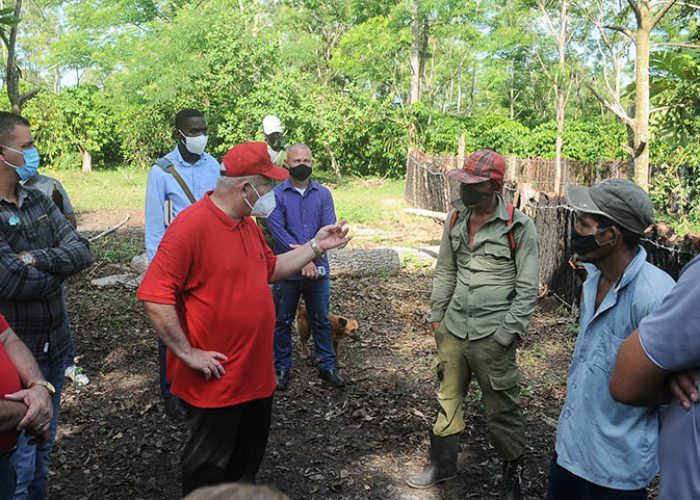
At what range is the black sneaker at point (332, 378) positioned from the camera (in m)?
5.57

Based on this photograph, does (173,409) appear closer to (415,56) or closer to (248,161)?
(248,161)

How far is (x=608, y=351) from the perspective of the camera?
2.41 meters

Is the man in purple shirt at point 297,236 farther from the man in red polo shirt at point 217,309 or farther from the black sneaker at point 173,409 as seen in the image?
the man in red polo shirt at point 217,309

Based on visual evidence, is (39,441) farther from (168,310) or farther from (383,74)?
(383,74)

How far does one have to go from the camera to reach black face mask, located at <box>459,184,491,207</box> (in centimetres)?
372

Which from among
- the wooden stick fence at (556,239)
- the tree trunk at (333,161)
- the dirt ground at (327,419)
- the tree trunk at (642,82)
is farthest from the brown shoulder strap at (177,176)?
the tree trunk at (333,161)

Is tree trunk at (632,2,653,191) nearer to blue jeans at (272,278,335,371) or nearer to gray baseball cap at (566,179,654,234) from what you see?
blue jeans at (272,278,335,371)

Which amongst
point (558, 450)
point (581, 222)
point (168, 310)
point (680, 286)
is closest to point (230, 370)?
point (168, 310)

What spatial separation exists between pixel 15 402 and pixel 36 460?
1.06m

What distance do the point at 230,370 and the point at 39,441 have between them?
850 mm

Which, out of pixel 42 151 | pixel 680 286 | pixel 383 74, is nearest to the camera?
pixel 680 286

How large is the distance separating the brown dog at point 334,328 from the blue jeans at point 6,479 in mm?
3706

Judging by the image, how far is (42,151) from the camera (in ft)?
77.5

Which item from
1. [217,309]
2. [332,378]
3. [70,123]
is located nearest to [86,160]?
[70,123]
